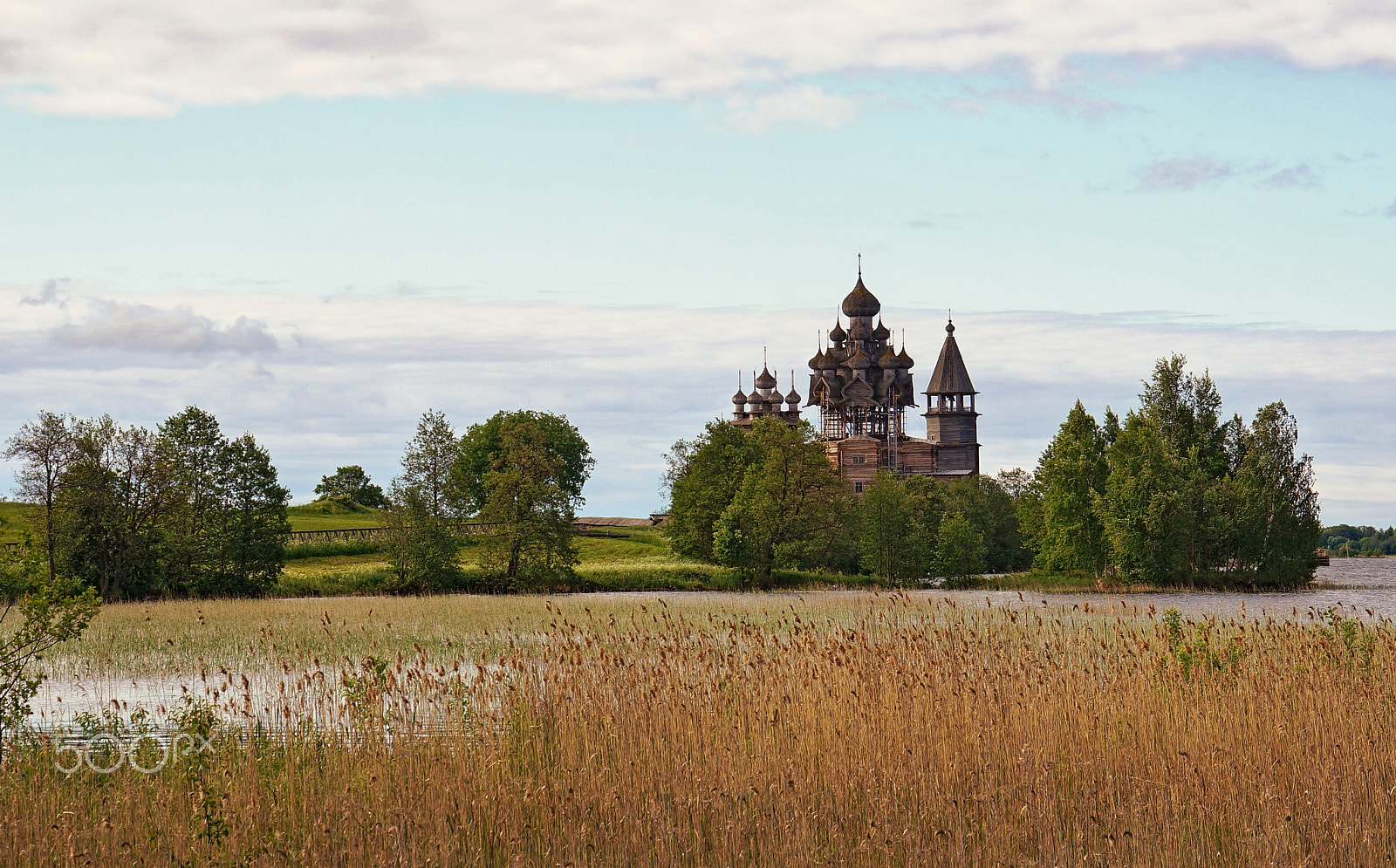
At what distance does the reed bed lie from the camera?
776 cm

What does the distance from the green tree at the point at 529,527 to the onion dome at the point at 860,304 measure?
74148mm

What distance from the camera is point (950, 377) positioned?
11519 centimetres

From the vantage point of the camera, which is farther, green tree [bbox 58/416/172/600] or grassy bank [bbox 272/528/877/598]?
grassy bank [bbox 272/528/877/598]

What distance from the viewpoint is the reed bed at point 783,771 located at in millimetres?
7758

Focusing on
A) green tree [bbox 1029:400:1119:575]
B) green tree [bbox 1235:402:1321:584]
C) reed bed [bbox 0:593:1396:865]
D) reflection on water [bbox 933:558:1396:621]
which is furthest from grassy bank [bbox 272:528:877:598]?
reed bed [bbox 0:593:1396:865]

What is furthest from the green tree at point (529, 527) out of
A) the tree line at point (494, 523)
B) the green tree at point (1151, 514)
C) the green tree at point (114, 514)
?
the green tree at point (1151, 514)

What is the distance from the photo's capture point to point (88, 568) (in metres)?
41.5

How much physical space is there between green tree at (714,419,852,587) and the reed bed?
45896 millimetres

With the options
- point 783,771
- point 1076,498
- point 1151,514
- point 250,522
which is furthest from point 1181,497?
point 783,771

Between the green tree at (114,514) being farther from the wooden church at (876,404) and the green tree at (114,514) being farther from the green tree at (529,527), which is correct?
the wooden church at (876,404)

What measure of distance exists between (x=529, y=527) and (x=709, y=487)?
1835 centimetres

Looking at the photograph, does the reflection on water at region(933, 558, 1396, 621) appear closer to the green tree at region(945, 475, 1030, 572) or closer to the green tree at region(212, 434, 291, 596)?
the green tree at region(945, 475, 1030, 572)

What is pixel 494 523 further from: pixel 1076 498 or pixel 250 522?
pixel 1076 498

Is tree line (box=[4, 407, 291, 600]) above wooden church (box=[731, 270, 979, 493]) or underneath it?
underneath
